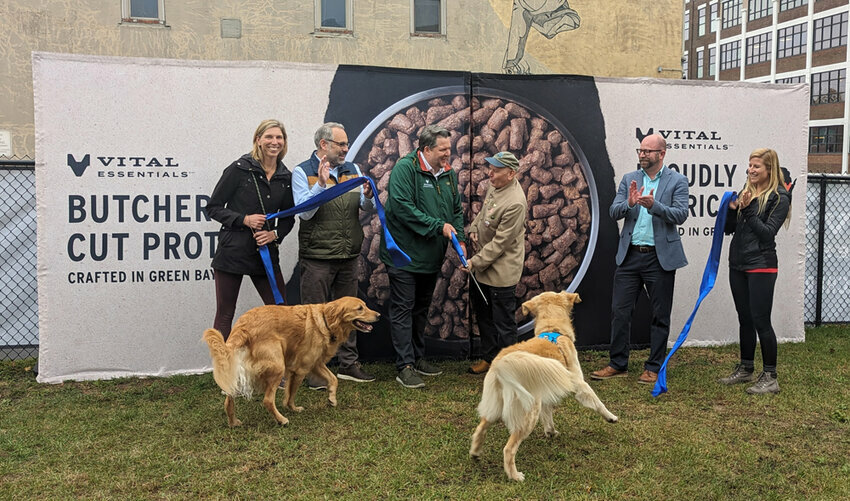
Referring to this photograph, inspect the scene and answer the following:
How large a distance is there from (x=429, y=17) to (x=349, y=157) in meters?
10.4

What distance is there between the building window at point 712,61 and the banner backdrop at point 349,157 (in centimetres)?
5554

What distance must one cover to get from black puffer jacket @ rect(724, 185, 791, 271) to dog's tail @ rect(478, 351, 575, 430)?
2491mm

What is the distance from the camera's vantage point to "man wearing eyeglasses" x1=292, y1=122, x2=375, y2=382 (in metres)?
4.79

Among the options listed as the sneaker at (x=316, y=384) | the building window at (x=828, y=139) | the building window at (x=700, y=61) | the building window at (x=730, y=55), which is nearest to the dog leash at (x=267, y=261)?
the sneaker at (x=316, y=384)

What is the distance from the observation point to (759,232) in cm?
475

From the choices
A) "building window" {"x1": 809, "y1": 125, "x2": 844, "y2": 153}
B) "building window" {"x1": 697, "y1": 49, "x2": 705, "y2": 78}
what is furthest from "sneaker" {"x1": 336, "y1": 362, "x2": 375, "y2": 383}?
"building window" {"x1": 697, "y1": 49, "x2": 705, "y2": 78}

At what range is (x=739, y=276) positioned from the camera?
5.00 m

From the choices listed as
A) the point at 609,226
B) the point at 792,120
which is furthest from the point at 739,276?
the point at 792,120

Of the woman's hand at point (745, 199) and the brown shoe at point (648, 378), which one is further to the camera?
the brown shoe at point (648, 378)

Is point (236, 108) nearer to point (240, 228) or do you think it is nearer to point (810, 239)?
point (240, 228)

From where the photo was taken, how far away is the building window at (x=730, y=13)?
52594mm

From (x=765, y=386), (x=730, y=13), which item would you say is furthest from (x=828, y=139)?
(x=765, y=386)

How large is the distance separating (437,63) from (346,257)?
1103 centimetres

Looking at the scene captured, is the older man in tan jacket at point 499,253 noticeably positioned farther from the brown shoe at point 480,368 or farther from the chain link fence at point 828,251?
the chain link fence at point 828,251
